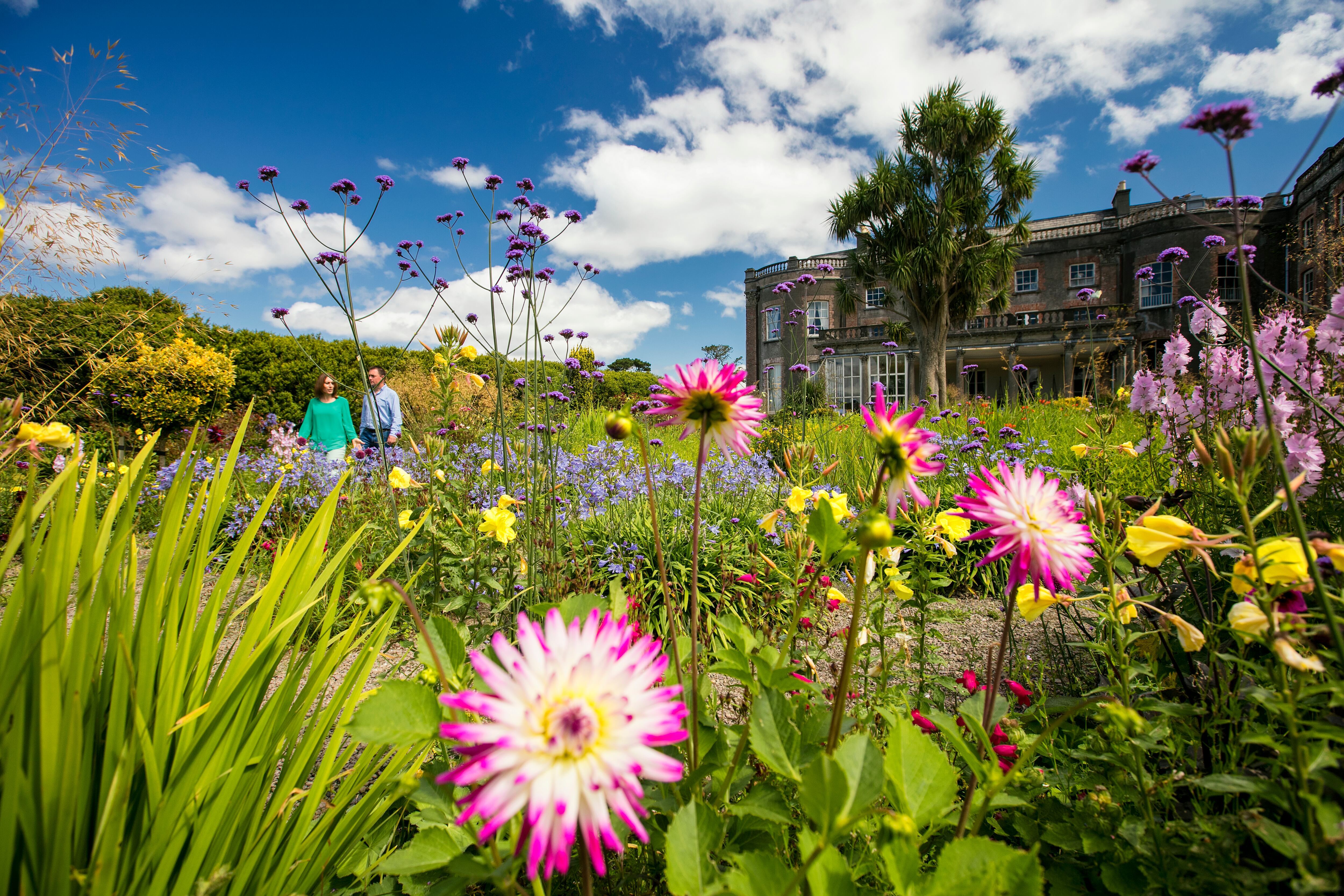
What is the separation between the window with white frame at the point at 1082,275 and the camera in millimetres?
18812

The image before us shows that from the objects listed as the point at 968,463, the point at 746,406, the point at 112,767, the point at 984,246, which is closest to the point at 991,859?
the point at 746,406

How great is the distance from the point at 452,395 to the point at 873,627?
5.37 ft

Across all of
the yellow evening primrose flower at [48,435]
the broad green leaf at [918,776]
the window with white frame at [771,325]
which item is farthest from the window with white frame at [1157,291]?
the yellow evening primrose flower at [48,435]

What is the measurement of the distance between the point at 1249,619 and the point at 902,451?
0.41 meters

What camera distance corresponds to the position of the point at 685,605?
2.61 metres

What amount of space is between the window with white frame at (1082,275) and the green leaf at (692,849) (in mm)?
23835

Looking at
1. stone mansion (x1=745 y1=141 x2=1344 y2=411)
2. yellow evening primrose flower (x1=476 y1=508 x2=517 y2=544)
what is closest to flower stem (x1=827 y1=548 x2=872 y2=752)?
yellow evening primrose flower (x1=476 y1=508 x2=517 y2=544)

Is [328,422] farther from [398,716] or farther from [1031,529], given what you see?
[1031,529]

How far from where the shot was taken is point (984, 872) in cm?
48

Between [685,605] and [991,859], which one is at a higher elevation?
[991,859]

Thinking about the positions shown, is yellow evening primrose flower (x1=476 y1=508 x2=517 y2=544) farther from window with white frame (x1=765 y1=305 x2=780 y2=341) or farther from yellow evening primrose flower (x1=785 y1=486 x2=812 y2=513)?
window with white frame (x1=765 y1=305 x2=780 y2=341)

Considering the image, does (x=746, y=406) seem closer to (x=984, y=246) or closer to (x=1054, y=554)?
(x=1054, y=554)

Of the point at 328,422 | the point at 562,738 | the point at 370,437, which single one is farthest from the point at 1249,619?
the point at 328,422

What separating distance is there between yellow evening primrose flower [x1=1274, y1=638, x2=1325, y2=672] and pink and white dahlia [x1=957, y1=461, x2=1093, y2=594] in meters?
0.16
